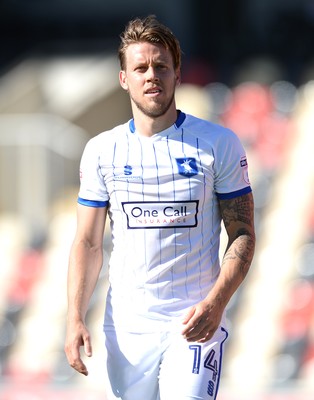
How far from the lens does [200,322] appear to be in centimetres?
390

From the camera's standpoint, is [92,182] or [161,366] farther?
[92,182]

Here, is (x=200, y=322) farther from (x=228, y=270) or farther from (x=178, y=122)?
(x=178, y=122)

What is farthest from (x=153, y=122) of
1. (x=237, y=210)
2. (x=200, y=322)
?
(x=200, y=322)

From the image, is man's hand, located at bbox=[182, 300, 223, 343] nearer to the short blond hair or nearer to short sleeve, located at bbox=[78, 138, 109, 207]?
short sleeve, located at bbox=[78, 138, 109, 207]

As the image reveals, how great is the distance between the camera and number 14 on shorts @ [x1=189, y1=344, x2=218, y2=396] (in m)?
4.11

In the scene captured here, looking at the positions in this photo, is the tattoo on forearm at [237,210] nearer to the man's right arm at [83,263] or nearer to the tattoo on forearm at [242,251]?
the tattoo on forearm at [242,251]

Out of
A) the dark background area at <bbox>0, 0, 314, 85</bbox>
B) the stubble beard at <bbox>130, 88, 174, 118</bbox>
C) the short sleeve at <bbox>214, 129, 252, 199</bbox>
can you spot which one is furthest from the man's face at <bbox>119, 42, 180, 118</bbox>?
the dark background area at <bbox>0, 0, 314, 85</bbox>

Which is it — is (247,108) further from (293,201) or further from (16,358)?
(16,358)

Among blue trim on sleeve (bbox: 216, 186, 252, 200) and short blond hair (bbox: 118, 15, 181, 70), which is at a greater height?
short blond hair (bbox: 118, 15, 181, 70)

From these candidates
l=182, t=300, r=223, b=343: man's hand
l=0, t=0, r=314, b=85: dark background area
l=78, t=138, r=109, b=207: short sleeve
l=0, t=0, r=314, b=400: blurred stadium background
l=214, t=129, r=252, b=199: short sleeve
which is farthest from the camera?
l=0, t=0, r=314, b=85: dark background area

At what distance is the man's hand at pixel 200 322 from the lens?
3893 millimetres

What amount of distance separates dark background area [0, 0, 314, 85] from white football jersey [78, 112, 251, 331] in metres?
9.18

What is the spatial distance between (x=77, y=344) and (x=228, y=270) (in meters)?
0.56

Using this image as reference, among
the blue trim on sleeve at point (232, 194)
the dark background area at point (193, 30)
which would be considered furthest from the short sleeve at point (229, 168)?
the dark background area at point (193, 30)
